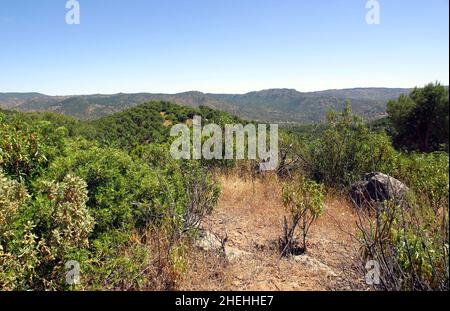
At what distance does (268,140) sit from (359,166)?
3182 mm

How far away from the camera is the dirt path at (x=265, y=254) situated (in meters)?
3.23

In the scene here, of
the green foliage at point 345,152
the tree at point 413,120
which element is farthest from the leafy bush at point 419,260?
the tree at point 413,120

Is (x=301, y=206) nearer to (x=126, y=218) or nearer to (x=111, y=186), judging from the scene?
(x=126, y=218)

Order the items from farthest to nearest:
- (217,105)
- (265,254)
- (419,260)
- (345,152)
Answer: (217,105)
(345,152)
(265,254)
(419,260)

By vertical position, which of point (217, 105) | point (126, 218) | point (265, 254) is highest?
point (217, 105)

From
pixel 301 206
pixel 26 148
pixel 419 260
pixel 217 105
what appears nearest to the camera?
pixel 419 260

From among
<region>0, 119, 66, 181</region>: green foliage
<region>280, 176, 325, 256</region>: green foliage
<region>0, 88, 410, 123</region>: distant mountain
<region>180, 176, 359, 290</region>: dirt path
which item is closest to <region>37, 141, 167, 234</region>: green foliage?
<region>0, 119, 66, 181</region>: green foliage

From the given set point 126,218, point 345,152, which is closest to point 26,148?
point 126,218

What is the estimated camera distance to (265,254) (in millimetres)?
3904

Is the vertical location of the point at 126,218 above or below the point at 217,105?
below

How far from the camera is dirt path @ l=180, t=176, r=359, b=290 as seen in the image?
3.23 m

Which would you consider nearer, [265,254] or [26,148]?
[26,148]

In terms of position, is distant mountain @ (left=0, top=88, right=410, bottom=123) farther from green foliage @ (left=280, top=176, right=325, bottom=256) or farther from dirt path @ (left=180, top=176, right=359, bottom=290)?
green foliage @ (left=280, top=176, right=325, bottom=256)
